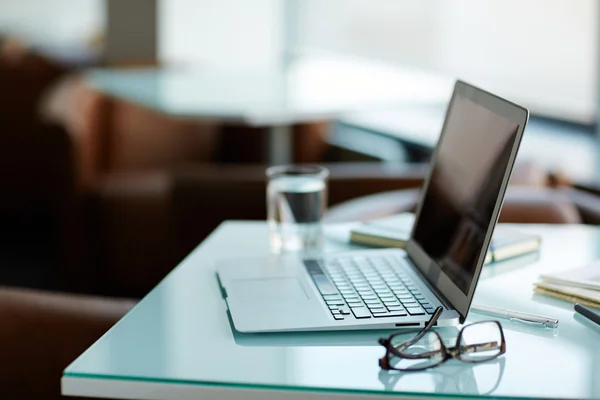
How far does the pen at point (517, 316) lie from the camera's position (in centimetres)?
119

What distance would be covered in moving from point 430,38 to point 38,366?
226cm

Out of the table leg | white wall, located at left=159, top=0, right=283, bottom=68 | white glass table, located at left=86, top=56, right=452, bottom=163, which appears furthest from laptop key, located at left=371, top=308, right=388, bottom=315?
white wall, located at left=159, top=0, right=283, bottom=68

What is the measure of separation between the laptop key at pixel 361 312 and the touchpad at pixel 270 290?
84 mm

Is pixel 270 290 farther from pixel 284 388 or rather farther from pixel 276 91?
pixel 276 91

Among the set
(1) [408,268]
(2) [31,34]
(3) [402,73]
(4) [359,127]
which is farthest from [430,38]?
(2) [31,34]

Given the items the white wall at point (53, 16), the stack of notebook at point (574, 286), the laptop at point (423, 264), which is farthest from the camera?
the white wall at point (53, 16)

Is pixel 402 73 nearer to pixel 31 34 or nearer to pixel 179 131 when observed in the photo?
pixel 179 131

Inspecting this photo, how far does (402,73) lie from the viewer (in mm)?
3402

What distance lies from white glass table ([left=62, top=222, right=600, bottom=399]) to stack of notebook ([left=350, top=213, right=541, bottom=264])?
201mm

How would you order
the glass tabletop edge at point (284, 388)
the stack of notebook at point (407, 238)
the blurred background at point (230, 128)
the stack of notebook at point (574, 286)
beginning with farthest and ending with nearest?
the blurred background at point (230, 128) < the stack of notebook at point (407, 238) < the stack of notebook at point (574, 286) < the glass tabletop edge at point (284, 388)

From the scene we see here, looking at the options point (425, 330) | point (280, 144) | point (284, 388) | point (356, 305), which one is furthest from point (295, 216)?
point (280, 144)

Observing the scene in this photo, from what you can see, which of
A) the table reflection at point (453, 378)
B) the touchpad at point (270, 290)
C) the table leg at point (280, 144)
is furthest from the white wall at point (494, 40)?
the table reflection at point (453, 378)

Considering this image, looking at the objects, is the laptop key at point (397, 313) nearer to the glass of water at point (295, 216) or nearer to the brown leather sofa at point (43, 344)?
the glass of water at point (295, 216)

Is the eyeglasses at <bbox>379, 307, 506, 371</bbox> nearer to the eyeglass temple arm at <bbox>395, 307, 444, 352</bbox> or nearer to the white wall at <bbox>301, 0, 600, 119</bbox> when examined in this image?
the eyeglass temple arm at <bbox>395, 307, 444, 352</bbox>
